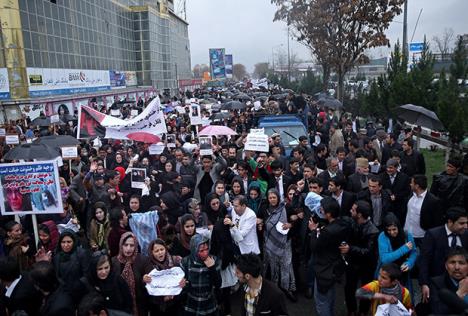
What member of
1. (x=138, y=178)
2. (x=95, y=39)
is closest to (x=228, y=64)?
(x=95, y=39)

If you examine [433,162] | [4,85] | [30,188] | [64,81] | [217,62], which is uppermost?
[217,62]

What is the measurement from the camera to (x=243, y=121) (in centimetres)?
1620

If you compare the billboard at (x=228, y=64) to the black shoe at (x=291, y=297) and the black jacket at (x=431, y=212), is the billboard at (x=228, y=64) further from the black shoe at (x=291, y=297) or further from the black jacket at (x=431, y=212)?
the black jacket at (x=431, y=212)

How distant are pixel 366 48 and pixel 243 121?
9.09 m

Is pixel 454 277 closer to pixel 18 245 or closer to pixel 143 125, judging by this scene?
pixel 18 245

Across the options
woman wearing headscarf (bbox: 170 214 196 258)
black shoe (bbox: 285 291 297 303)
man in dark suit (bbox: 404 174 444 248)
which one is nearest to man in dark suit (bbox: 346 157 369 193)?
man in dark suit (bbox: 404 174 444 248)

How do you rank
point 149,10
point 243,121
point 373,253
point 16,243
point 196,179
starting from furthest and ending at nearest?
point 149,10 → point 243,121 → point 196,179 → point 16,243 → point 373,253

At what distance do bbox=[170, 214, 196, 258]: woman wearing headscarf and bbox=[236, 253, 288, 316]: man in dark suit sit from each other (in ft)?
4.40

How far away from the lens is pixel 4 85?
2709 cm

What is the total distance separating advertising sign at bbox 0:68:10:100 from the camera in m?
26.9

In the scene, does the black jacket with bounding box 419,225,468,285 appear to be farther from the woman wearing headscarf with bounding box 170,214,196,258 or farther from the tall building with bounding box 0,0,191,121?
the tall building with bounding box 0,0,191,121

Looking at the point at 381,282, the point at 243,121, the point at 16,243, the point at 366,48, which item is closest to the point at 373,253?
the point at 381,282

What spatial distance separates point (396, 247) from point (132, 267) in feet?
9.36

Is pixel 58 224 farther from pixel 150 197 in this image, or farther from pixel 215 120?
pixel 215 120
